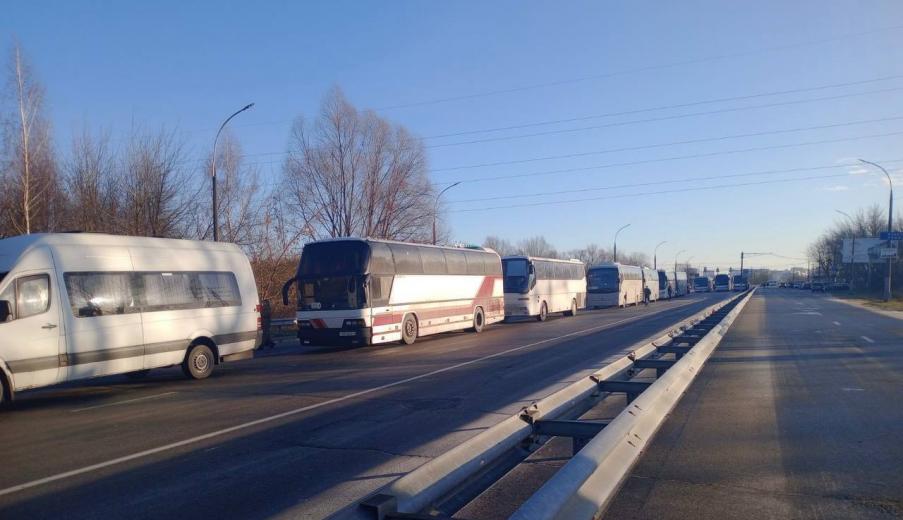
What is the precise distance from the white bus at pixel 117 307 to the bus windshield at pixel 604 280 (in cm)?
3631

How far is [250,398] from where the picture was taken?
1099cm

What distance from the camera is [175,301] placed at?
1298 centimetres

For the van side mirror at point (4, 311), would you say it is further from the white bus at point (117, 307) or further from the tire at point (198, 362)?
the tire at point (198, 362)

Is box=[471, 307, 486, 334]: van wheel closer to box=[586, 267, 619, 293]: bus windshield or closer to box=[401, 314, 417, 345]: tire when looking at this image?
box=[401, 314, 417, 345]: tire

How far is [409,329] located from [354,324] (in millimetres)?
2900

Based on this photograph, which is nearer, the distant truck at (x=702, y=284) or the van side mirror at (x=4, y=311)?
the van side mirror at (x=4, y=311)

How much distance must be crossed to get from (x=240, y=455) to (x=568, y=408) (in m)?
3.78

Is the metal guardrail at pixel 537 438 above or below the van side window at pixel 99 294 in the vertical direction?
below

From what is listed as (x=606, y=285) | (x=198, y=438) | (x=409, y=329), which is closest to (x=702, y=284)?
(x=606, y=285)

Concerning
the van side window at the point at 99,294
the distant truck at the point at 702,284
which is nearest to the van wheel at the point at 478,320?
the van side window at the point at 99,294

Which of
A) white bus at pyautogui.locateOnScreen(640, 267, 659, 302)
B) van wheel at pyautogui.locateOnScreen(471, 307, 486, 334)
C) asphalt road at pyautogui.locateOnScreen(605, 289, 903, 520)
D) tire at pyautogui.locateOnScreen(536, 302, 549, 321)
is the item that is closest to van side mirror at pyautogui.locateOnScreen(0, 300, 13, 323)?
asphalt road at pyautogui.locateOnScreen(605, 289, 903, 520)

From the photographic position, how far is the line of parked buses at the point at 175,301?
10.4 m

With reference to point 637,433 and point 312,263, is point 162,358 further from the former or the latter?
point 637,433

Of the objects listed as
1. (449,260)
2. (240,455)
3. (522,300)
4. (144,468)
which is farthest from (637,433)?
(522,300)
